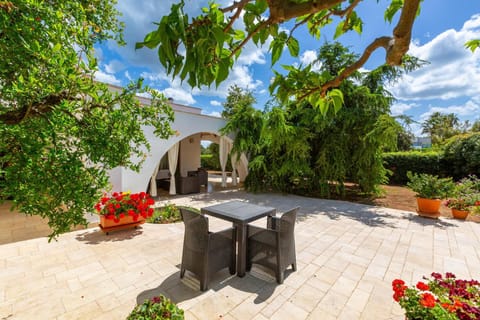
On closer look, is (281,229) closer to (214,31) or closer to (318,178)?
(214,31)

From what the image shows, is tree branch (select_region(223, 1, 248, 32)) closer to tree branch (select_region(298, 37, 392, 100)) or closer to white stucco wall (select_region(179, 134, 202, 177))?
tree branch (select_region(298, 37, 392, 100))

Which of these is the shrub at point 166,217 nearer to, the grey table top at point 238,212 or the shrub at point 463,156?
the grey table top at point 238,212

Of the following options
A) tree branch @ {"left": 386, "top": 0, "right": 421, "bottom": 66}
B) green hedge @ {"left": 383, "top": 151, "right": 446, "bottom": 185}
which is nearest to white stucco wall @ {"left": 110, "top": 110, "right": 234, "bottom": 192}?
tree branch @ {"left": 386, "top": 0, "right": 421, "bottom": 66}

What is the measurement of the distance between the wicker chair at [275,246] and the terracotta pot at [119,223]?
2723mm

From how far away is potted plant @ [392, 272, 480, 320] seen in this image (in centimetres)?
121

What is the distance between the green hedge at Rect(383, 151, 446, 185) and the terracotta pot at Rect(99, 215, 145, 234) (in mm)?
12107

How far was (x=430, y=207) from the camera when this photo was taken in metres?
5.31

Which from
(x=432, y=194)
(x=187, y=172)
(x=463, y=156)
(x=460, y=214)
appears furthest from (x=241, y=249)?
(x=463, y=156)

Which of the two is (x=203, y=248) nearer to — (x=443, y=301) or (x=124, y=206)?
(x=443, y=301)

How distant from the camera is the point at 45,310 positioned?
6.88 ft

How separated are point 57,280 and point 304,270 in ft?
10.8

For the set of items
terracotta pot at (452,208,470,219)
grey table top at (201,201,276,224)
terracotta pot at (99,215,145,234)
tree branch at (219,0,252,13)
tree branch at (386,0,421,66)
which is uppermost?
tree branch at (219,0,252,13)

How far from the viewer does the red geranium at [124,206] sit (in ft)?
12.9

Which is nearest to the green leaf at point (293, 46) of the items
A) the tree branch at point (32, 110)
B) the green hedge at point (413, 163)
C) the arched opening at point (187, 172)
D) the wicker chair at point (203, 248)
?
the tree branch at point (32, 110)
